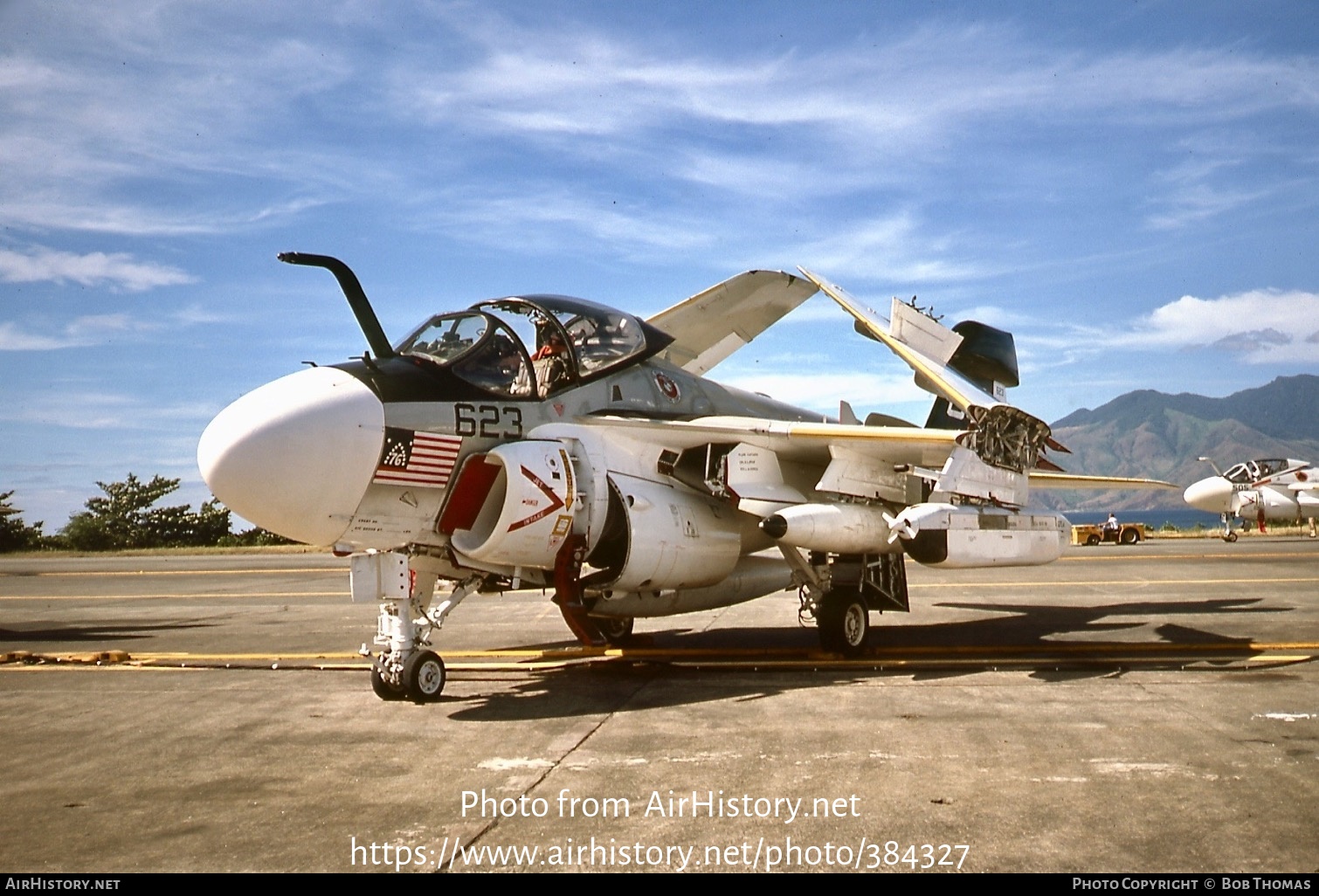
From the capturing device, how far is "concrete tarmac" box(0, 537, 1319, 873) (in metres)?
4.96

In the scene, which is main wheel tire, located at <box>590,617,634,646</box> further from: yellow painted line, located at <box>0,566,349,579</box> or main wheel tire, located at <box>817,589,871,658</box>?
yellow painted line, located at <box>0,566,349,579</box>

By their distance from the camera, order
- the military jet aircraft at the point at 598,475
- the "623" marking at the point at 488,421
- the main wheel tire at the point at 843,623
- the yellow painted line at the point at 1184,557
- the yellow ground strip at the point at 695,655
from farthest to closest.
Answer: the yellow painted line at the point at 1184,557, the main wheel tire at the point at 843,623, the yellow ground strip at the point at 695,655, the "623" marking at the point at 488,421, the military jet aircraft at the point at 598,475

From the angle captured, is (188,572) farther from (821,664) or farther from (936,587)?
(821,664)

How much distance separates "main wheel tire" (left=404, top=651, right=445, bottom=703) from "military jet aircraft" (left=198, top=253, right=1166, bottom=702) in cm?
2

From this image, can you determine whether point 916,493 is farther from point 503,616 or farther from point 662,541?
point 503,616

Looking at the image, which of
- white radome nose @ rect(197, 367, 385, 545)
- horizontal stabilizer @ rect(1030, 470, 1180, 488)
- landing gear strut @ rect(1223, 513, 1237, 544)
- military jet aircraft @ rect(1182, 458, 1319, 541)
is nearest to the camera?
white radome nose @ rect(197, 367, 385, 545)

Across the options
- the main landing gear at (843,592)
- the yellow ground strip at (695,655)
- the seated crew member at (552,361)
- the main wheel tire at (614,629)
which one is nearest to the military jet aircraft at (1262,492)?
the yellow ground strip at (695,655)

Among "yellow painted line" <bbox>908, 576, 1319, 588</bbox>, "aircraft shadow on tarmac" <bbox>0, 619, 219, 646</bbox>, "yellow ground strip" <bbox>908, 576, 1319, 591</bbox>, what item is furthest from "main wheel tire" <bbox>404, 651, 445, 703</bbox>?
"yellow painted line" <bbox>908, 576, 1319, 588</bbox>

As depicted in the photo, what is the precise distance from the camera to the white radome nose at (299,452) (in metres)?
8.23

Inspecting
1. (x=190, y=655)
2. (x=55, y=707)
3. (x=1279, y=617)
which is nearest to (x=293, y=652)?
(x=190, y=655)

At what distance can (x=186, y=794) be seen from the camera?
20.3 ft

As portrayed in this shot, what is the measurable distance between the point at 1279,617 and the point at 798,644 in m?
7.11

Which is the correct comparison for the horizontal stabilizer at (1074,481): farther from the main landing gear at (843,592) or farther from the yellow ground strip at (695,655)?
the main landing gear at (843,592)

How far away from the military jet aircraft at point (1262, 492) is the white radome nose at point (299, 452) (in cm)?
3684
